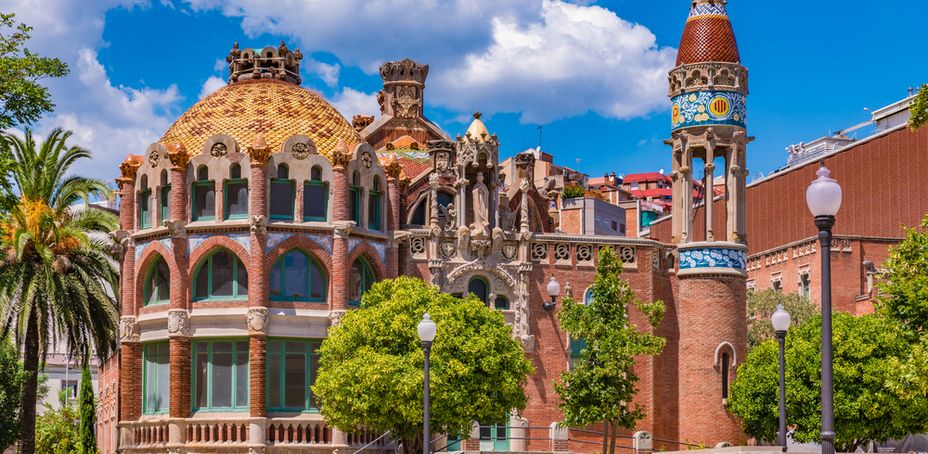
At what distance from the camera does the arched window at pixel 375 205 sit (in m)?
50.8

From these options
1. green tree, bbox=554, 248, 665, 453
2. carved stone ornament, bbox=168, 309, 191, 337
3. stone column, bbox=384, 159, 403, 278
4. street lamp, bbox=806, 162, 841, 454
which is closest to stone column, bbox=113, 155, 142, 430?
carved stone ornament, bbox=168, 309, 191, 337

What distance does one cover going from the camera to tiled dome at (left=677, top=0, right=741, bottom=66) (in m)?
53.4

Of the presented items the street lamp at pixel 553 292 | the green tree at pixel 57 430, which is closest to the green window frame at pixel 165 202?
the street lamp at pixel 553 292

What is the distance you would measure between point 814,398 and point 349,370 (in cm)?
1542

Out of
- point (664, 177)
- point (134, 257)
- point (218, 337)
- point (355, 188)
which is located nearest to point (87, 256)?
point (134, 257)

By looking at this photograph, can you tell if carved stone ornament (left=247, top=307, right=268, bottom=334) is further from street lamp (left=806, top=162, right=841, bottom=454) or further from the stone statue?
street lamp (left=806, top=162, right=841, bottom=454)

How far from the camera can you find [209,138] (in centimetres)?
4841

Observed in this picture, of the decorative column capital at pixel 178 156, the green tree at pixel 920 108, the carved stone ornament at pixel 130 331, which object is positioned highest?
the decorative column capital at pixel 178 156

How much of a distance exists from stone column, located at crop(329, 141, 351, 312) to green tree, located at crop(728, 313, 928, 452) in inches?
524

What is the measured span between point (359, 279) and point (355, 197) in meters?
2.63

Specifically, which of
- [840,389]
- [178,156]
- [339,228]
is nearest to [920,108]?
[840,389]

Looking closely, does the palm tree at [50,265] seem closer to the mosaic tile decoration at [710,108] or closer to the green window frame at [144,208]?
the green window frame at [144,208]

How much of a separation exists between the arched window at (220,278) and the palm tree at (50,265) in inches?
150

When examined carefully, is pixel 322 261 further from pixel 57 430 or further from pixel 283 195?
pixel 57 430
